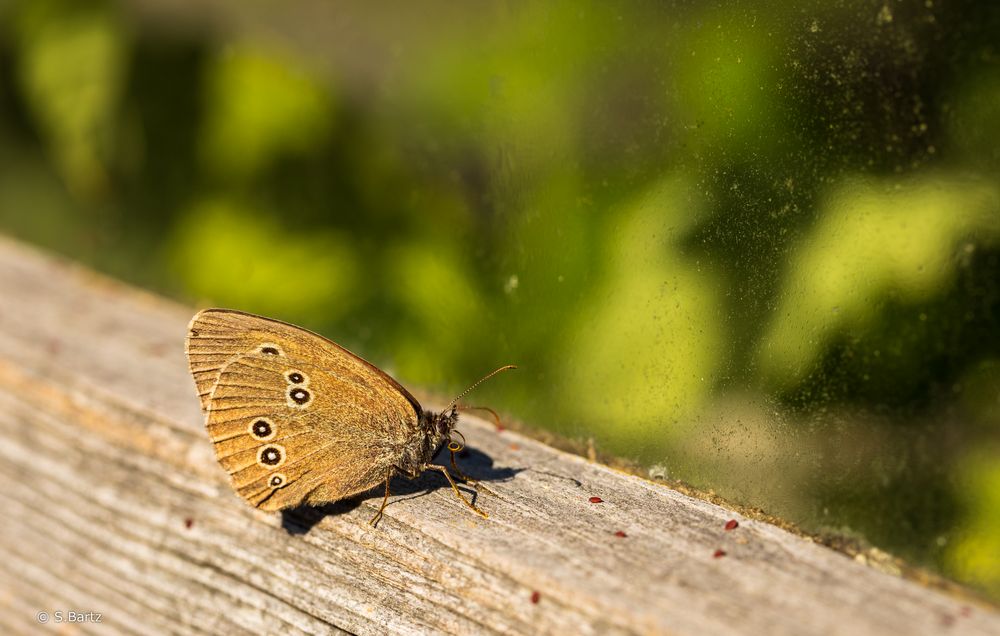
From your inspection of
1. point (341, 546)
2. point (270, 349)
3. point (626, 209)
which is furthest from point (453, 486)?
point (626, 209)

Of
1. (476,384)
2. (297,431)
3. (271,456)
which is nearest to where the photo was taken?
(271,456)

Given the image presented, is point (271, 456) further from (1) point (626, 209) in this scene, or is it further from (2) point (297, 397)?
(1) point (626, 209)

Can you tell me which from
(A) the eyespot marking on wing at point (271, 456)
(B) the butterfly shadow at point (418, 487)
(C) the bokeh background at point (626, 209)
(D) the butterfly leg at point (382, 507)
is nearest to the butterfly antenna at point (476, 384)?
(C) the bokeh background at point (626, 209)

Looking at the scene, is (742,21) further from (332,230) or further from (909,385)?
(332,230)

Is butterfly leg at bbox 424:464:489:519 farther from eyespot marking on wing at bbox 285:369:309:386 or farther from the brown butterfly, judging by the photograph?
eyespot marking on wing at bbox 285:369:309:386

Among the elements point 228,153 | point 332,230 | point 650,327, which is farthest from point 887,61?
point 228,153

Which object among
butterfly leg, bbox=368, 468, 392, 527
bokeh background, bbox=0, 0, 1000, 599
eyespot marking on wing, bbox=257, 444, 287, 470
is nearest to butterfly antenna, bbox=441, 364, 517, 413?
bokeh background, bbox=0, 0, 1000, 599
